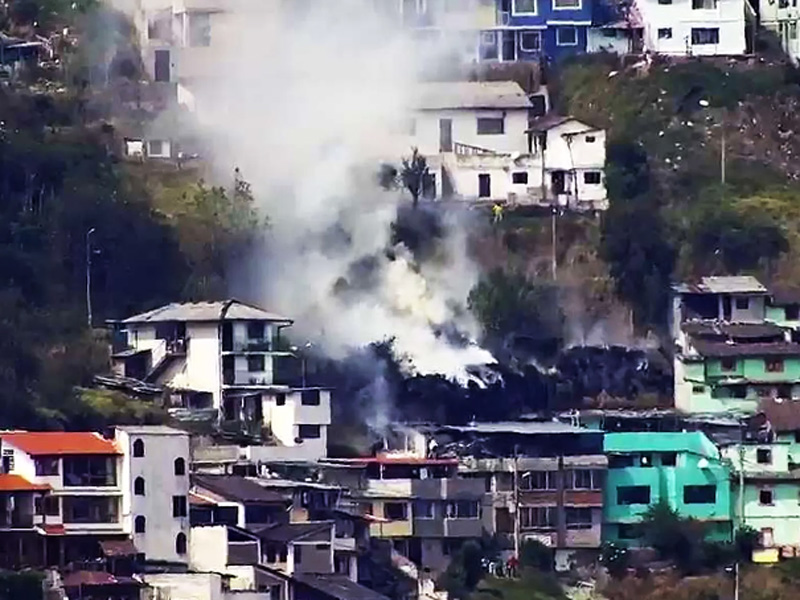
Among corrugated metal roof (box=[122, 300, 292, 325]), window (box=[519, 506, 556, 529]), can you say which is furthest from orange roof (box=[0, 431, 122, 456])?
window (box=[519, 506, 556, 529])

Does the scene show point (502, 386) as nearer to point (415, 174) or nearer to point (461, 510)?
point (461, 510)

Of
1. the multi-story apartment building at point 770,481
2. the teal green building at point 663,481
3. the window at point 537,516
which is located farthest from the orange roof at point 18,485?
the multi-story apartment building at point 770,481

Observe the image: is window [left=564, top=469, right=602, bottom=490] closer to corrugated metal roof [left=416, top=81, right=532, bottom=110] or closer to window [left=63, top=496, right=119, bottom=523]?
window [left=63, top=496, right=119, bottom=523]

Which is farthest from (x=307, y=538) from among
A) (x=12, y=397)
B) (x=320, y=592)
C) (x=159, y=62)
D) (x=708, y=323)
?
(x=159, y=62)

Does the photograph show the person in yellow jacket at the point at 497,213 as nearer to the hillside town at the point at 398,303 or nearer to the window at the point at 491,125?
the hillside town at the point at 398,303

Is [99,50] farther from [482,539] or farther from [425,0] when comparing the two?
[482,539]

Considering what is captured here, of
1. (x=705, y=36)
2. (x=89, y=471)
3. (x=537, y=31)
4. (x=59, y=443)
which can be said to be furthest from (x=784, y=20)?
(x=89, y=471)

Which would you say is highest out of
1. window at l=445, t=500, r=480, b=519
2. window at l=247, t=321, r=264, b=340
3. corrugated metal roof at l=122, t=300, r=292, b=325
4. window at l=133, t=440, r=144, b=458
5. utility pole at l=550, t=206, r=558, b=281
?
utility pole at l=550, t=206, r=558, b=281

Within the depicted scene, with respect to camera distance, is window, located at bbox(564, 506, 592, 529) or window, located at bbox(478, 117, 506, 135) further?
window, located at bbox(478, 117, 506, 135)
